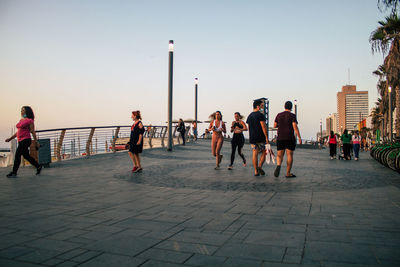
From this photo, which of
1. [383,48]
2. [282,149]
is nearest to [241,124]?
[282,149]

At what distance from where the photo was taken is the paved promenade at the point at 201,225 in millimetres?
2762

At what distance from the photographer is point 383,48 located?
21.0 metres

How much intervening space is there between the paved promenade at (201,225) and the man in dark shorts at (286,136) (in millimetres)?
1458

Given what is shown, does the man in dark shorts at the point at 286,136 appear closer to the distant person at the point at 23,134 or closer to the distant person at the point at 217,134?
the distant person at the point at 217,134

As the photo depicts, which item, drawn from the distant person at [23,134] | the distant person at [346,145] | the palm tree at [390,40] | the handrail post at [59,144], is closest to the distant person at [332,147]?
the distant person at [346,145]

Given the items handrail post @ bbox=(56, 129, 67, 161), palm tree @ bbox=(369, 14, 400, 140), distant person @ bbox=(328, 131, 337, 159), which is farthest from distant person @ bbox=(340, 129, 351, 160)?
handrail post @ bbox=(56, 129, 67, 161)

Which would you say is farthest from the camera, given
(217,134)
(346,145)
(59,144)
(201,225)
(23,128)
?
(346,145)

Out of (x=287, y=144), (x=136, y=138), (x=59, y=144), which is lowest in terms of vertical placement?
(x=59, y=144)

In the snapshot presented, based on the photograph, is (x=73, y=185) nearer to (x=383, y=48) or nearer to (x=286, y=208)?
(x=286, y=208)

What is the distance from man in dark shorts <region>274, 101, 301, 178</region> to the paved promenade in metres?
1.46

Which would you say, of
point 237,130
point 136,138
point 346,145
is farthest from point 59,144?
point 346,145

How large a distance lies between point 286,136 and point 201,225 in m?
4.92

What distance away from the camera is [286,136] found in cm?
815

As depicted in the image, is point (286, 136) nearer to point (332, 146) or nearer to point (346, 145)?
point (332, 146)
